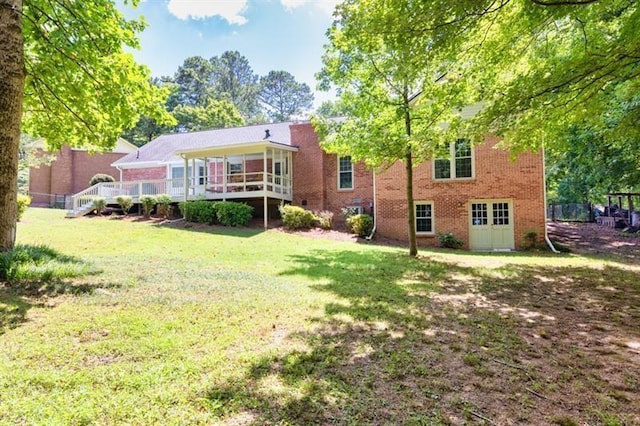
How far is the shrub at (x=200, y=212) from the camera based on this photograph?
1728 cm

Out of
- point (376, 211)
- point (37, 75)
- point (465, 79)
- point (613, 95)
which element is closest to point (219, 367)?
point (37, 75)

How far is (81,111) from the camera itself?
→ 8.88 meters

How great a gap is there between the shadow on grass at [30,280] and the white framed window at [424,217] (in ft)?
42.4

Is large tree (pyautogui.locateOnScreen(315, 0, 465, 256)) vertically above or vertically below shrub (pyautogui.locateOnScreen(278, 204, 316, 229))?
above

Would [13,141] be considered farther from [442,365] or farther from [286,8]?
[286,8]

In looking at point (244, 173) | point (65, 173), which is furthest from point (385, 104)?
point (65, 173)

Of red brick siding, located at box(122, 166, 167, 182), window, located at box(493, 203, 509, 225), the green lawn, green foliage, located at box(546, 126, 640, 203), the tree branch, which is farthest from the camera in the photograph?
red brick siding, located at box(122, 166, 167, 182)

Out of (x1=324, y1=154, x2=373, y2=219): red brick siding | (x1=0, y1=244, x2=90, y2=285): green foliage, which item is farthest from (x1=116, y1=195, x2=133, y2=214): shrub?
(x1=0, y1=244, x2=90, y2=285): green foliage

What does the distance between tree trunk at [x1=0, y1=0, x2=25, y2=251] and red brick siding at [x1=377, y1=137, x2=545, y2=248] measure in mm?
13316

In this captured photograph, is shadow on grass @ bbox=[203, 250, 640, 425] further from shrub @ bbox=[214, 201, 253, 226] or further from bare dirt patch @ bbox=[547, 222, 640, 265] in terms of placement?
shrub @ bbox=[214, 201, 253, 226]

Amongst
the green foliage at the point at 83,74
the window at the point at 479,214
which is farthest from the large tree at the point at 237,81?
the green foliage at the point at 83,74

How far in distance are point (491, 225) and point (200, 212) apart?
13238 mm

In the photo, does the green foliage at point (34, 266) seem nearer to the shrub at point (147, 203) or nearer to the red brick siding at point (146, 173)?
the shrub at point (147, 203)

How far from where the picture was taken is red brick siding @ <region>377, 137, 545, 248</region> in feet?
49.3
